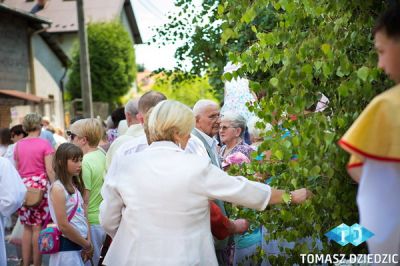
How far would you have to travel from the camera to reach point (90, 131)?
22.4ft

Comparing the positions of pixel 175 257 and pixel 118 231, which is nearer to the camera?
pixel 175 257

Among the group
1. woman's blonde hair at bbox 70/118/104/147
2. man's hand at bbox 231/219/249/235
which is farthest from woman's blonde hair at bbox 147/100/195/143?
woman's blonde hair at bbox 70/118/104/147

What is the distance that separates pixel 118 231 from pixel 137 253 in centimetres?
23

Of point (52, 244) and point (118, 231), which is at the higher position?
point (118, 231)

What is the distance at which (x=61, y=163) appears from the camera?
614 centimetres

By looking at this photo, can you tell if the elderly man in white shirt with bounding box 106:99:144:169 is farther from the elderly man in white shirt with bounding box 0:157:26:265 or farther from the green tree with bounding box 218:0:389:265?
the green tree with bounding box 218:0:389:265

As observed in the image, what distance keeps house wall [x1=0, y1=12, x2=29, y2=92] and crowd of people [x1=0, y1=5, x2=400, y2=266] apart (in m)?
20.3

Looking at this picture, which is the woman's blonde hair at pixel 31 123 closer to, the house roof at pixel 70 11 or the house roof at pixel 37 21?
the house roof at pixel 37 21

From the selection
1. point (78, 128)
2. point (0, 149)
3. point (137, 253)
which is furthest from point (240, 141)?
point (0, 149)

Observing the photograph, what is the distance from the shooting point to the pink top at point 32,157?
9.34 metres

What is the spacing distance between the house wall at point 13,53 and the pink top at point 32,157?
57.2ft

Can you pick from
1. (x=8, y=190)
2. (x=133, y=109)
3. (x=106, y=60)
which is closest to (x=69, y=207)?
(x=8, y=190)

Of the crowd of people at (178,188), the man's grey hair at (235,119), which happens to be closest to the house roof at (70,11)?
the man's grey hair at (235,119)

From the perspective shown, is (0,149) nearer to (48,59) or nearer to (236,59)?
(236,59)
